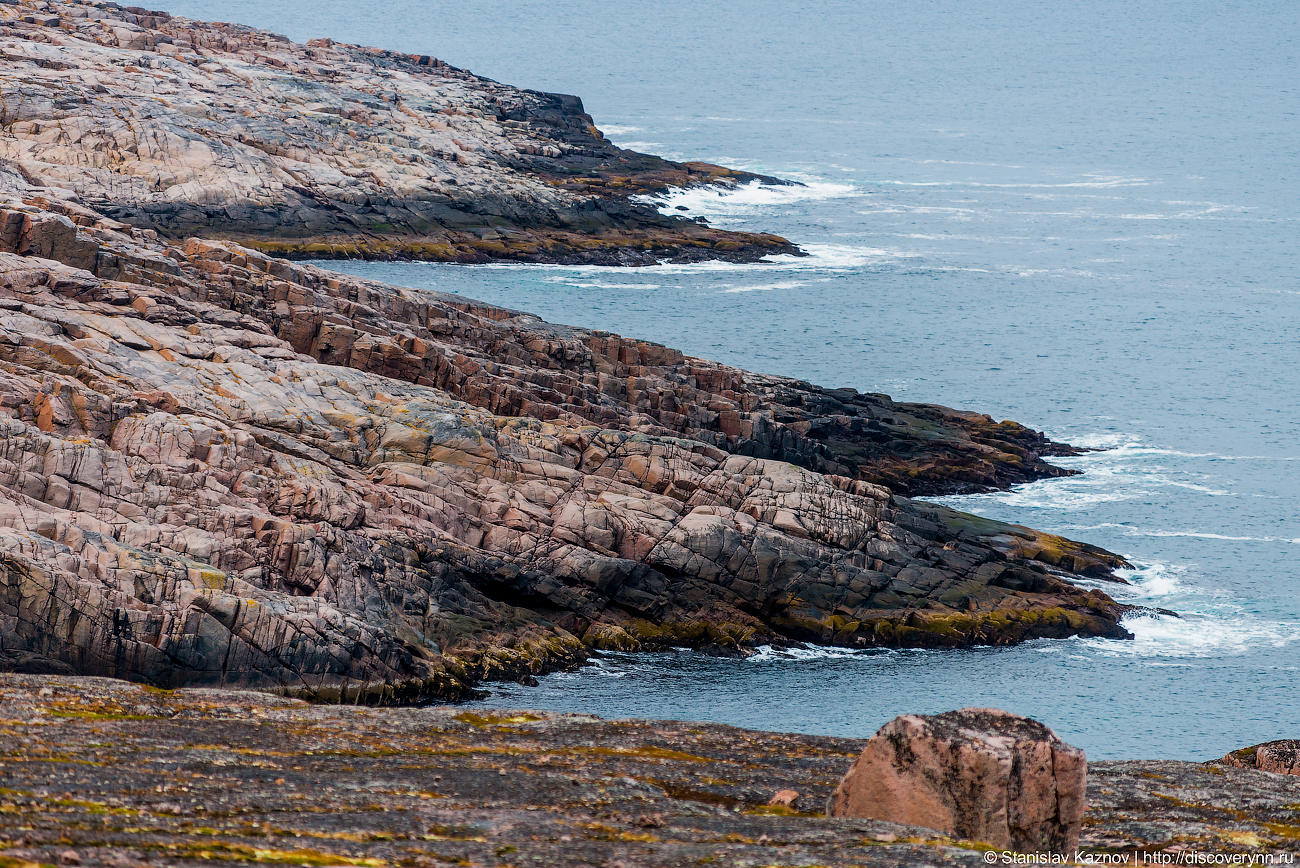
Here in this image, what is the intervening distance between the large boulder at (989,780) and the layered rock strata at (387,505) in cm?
2476

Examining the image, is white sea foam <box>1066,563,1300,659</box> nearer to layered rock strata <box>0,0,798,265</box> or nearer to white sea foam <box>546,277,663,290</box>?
white sea foam <box>546,277,663,290</box>

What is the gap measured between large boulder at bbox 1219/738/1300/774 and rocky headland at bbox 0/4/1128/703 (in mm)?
22552

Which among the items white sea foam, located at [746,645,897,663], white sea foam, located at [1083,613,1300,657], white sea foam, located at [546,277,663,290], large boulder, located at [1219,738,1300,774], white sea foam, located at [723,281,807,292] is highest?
white sea foam, located at [723,281,807,292]

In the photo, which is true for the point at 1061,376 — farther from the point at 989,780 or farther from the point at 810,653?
the point at 989,780

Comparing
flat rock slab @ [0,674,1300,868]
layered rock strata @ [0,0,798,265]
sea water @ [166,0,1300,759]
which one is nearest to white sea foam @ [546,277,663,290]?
sea water @ [166,0,1300,759]

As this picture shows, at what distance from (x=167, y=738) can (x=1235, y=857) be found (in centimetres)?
1939

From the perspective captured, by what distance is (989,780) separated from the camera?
65.4 ft

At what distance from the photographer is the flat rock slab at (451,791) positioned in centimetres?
1744

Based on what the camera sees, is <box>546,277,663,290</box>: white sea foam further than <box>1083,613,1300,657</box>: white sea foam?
Yes

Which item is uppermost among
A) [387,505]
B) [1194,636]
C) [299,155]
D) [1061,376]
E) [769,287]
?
[299,155]

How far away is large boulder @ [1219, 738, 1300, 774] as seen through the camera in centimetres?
3079

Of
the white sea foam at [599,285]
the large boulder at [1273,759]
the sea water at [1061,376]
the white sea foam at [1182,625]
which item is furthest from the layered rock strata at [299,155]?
the large boulder at [1273,759]

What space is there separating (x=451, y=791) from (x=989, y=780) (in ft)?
29.5

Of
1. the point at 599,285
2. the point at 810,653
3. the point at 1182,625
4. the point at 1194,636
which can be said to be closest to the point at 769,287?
the point at 599,285
